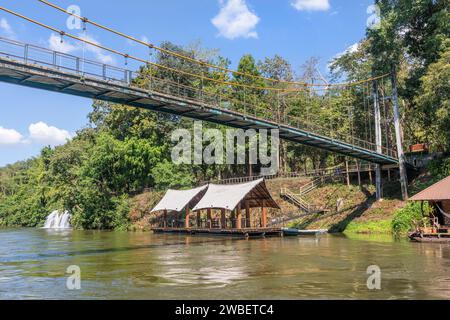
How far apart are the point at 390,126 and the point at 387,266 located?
35850mm

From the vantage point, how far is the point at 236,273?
1580 cm

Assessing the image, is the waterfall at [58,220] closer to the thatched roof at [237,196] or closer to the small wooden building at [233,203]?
the small wooden building at [233,203]

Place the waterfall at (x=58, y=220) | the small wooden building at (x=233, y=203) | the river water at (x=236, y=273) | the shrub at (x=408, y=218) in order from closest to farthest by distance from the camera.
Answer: the river water at (x=236, y=273)
the shrub at (x=408, y=218)
the small wooden building at (x=233, y=203)
the waterfall at (x=58, y=220)

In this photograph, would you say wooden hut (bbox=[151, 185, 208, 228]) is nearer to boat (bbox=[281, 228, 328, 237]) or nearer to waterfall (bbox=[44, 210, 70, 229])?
boat (bbox=[281, 228, 328, 237])

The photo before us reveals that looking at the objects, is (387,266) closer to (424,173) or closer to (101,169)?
(424,173)

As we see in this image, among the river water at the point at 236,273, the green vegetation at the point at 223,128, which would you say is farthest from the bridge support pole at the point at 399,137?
the river water at the point at 236,273

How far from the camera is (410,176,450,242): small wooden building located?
2588cm

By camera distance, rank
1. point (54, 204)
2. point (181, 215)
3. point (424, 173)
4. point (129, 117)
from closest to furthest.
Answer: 1. point (424, 173)
2. point (181, 215)
3. point (129, 117)
4. point (54, 204)

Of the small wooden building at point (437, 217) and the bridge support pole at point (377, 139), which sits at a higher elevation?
the bridge support pole at point (377, 139)

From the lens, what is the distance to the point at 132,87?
25.1m

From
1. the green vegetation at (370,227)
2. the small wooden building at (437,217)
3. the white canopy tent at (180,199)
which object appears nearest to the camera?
the small wooden building at (437,217)

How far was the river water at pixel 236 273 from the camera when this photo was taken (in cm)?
1217

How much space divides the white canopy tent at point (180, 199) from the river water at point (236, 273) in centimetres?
1545
